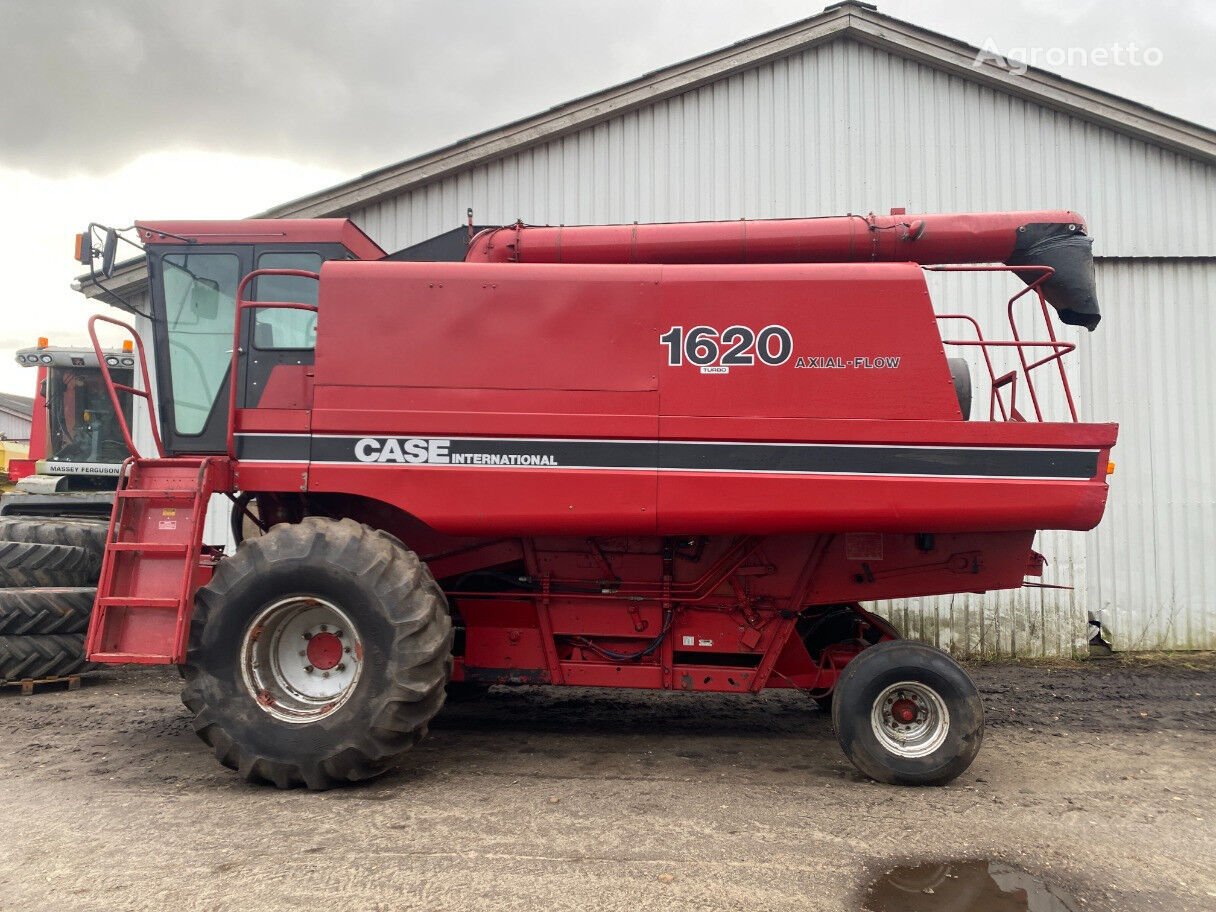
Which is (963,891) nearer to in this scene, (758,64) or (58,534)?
(58,534)

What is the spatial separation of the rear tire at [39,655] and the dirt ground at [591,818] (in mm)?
478

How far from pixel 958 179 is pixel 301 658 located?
312 inches

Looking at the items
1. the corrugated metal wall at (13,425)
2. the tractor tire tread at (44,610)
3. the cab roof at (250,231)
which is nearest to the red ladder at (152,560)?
the cab roof at (250,231)

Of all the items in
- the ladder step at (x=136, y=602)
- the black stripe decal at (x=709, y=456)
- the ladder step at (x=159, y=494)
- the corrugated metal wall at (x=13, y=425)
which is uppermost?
the corrugated metal wall at (x=13, y=425)

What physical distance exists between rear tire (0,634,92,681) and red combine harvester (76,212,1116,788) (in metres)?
2.72

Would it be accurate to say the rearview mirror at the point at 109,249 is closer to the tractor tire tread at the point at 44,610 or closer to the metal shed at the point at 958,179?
the tractor tire tread at the point at 44,610

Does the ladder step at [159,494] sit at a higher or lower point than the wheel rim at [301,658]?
higher

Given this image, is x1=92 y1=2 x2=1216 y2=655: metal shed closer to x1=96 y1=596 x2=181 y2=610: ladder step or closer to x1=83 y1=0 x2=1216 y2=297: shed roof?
x1=83 y1=0 x2=1216 y2=297: shed roof

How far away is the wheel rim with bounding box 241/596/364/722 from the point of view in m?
4.23

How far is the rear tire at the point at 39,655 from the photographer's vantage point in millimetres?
6215

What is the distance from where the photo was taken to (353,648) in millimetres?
4355

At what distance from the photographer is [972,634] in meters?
8.16

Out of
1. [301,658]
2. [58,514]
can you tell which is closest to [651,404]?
[301,658]

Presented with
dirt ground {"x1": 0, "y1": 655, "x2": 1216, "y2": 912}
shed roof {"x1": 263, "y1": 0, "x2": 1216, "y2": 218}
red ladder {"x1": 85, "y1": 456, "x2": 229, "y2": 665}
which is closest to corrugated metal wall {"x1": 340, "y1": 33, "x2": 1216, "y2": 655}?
shed roof {"x1": 263, "y1": 0, "x2": 1216, "y2": 218}
